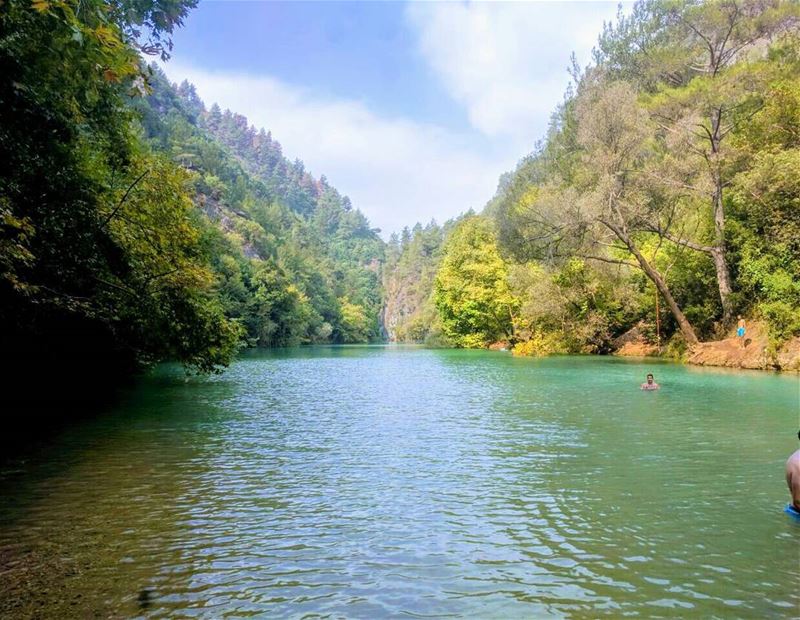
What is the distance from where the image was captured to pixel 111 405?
17781 millimetres

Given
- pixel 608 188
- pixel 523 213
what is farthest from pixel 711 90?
pixel 523 213

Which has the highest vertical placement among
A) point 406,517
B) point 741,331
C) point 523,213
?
point 523,213

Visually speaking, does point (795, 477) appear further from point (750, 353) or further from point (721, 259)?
point (721, 259)

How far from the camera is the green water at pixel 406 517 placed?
521cm

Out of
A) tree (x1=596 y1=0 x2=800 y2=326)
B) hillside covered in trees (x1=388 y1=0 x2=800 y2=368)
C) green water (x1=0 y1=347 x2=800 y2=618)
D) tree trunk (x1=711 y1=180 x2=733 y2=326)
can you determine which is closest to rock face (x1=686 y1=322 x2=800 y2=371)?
hillside covered in trees (x1=388 y1=0 x2=800 y2=368)

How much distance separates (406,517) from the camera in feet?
24.6

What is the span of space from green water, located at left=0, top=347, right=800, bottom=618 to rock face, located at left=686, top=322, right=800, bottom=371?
46.4 ft

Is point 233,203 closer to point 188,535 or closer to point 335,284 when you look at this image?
point 335,284

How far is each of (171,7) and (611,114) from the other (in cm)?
2409

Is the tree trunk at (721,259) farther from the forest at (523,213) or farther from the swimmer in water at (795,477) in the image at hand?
the swimmer in water at (795,477)

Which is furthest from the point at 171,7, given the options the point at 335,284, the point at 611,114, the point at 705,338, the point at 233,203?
the point at 335,284

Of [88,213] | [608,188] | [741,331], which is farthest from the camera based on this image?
[608,188]

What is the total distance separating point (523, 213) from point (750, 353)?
50.4 ft

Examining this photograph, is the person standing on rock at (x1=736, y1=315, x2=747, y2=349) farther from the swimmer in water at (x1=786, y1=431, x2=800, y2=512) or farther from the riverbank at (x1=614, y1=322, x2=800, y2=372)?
the swimmer in water at (x1=786, y1=431, x2=800, y2=512)
